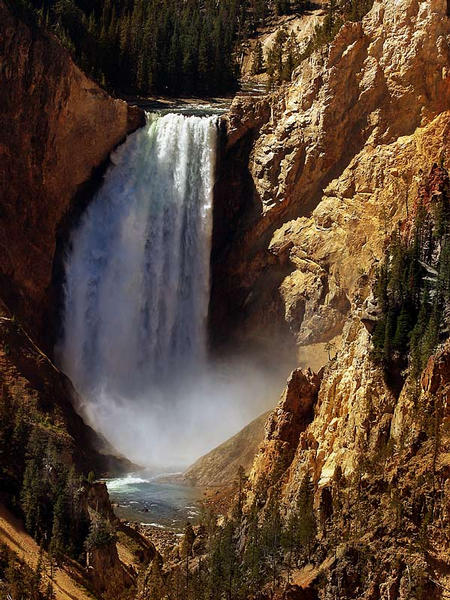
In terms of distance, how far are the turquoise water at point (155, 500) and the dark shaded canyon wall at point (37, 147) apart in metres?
14.6

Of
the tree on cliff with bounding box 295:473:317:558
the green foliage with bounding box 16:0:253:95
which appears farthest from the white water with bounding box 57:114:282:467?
the tree on cliff with bounding box 295:473:317:558

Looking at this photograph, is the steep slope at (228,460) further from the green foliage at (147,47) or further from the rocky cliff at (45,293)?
the green foliage at (147,47)

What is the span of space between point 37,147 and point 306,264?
21666 mm

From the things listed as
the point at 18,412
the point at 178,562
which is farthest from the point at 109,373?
→ the point at 178,562

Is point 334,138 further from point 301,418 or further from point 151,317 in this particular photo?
point 301,418

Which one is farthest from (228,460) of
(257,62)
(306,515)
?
(257,62)

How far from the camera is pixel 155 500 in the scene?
150 feet

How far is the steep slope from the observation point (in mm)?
46938

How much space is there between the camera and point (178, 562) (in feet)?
113

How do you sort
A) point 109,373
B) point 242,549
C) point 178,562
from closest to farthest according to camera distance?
point 242,549
point 178,562
point 109,373

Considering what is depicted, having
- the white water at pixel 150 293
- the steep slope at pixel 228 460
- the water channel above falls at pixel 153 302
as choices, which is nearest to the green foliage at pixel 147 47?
the water channel above falls at pixel 153 302

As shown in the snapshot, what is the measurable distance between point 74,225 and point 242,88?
34.7 metres

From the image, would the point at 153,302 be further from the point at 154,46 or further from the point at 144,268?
the point at 154,46

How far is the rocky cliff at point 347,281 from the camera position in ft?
88.8
